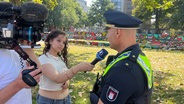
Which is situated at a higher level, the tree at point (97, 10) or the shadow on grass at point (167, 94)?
the tree at point (97, 10)

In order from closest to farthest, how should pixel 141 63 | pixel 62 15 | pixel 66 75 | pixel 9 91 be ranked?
1. pixel 9 91
2. pixel 141 63
3. pixel 66 75
4. pixel 62 15

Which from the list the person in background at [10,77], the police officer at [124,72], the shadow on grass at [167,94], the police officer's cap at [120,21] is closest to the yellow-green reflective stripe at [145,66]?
the police officer at [124,72]

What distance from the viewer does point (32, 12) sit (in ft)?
6.50

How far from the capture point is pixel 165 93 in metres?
7.55

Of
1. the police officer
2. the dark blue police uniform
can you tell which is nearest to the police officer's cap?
the police officer

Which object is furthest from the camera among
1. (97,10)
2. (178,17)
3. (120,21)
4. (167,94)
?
(97,10)

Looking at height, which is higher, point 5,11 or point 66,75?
point 5,11

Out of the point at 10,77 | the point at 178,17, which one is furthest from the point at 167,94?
the point at 178,17

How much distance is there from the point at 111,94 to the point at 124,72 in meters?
0.21

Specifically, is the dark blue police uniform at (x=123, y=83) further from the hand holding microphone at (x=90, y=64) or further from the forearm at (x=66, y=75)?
the forearm at (x=66, y=75)

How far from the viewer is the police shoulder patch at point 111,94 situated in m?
2.30

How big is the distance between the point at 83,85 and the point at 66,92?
402cm

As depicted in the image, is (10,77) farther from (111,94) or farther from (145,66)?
(145,66)

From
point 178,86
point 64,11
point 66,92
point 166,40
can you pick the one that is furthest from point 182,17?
point 66,92
